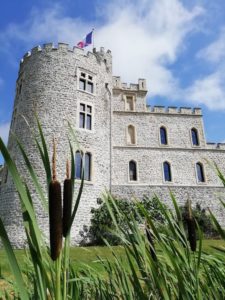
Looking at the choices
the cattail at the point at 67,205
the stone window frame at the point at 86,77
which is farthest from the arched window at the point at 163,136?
the cattail at the point at 67,205

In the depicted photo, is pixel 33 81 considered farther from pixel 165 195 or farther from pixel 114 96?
pixel 165 195

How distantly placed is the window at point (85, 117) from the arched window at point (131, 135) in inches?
168

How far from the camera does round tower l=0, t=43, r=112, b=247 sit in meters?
16.6

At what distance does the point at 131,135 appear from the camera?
2205 cm

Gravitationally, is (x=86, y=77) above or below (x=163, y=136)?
above

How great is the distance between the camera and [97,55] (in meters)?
21.8

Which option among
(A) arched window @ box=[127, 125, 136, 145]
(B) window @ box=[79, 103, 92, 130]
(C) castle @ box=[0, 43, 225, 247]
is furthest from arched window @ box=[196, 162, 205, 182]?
(B) window @ box=[79, 103, 92, 130]

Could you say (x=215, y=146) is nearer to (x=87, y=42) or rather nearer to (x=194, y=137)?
(x=194, y=137)

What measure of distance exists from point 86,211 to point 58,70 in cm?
936

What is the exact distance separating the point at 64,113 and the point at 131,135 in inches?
246

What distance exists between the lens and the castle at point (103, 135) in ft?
55.9

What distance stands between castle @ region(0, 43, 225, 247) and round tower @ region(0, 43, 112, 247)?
0.19 feet

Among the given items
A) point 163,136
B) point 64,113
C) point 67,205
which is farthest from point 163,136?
point 67,205

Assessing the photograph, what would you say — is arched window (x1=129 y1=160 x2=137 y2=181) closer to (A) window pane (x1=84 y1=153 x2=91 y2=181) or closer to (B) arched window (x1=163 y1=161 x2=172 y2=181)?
(B) arched window (x1=163 y1=161 x2=172 y2=181)
